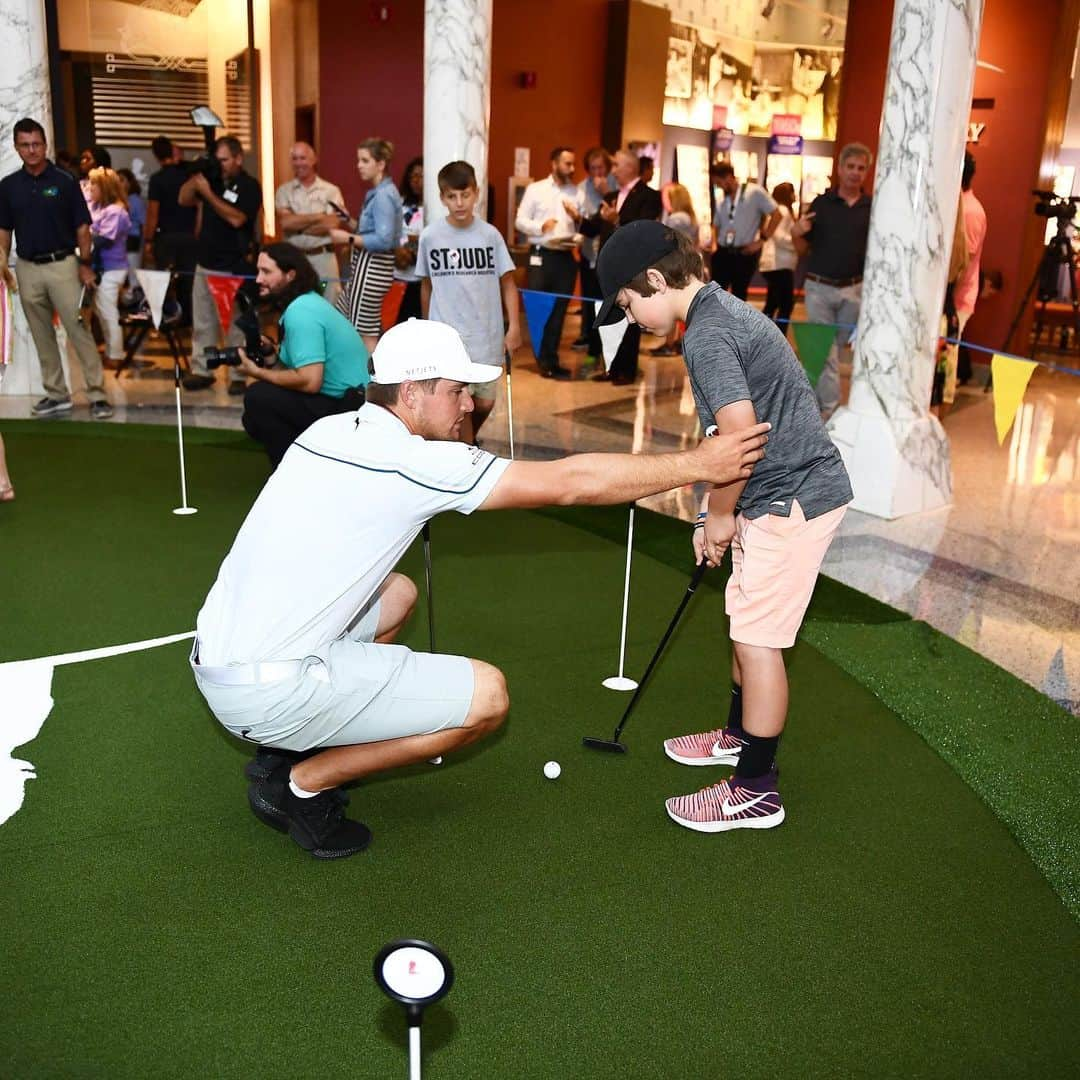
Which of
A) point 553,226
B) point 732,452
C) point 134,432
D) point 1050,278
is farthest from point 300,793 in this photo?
point 1050,278

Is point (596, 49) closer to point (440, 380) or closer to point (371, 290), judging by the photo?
point (371, 290)

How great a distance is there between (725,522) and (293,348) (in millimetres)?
3241

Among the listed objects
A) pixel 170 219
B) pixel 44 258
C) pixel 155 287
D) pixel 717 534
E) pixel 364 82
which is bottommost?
pixel 717 534

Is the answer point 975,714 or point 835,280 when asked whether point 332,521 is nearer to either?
point 975,714

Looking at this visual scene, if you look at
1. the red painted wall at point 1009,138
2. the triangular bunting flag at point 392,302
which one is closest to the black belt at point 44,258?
the triangular bunting flag at point 392,302

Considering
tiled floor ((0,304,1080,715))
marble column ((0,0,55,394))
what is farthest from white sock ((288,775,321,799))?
marble column ((0,0,55,394))

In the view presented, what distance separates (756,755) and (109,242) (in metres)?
8.69

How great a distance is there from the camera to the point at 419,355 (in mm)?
2893

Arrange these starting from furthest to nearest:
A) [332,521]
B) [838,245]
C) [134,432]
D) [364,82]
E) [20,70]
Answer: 1. [364,82]
2. [20,70]
3. [838,245]
4. [134,432]
5. [332,521]

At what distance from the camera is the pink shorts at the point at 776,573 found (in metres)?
3.28

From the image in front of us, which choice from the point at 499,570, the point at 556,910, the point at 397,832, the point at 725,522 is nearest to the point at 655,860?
the point at 556,910

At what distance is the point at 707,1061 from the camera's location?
2.57 m

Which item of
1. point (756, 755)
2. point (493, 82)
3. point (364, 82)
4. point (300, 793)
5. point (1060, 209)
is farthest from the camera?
point (493, 82)

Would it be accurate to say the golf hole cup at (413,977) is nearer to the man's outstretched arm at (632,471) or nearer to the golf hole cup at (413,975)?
the golf hole cup at (413,975)
